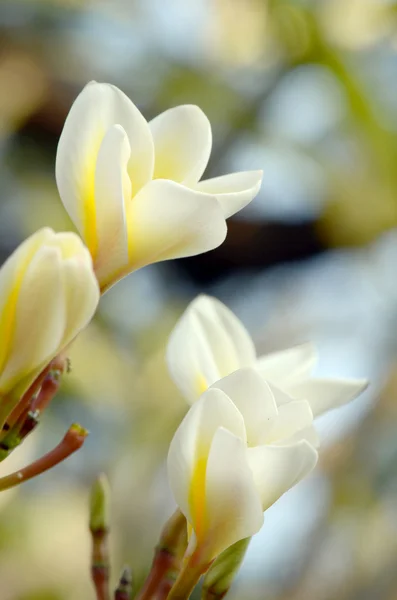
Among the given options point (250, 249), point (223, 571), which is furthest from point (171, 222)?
point (250, 249)

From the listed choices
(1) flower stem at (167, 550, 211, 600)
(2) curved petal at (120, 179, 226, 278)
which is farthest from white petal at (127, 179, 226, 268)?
(1) flower stem at (167, 550, 211, 600)

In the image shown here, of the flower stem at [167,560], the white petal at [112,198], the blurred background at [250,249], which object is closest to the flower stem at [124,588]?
the flower stem at [167,560]

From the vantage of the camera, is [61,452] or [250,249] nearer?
[61,452]

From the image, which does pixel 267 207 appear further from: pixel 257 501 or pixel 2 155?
pixel 257 501

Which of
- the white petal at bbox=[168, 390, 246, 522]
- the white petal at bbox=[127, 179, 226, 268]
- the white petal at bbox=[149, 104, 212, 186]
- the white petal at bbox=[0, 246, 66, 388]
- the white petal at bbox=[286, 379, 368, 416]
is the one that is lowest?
the white petal at bbox=[168, 390, 246, 522]

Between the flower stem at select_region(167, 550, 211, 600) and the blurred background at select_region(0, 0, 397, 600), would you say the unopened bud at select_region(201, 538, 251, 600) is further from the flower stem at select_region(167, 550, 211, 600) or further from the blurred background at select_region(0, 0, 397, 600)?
Result: the blurred background at select_region(0, 0, 397, 600)

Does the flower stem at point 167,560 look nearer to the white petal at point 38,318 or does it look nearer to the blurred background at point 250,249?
the white petal at point 38,318

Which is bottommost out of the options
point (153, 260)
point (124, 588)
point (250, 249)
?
point (124, 588)

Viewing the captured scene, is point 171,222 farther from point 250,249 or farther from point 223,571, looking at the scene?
point 250,249
